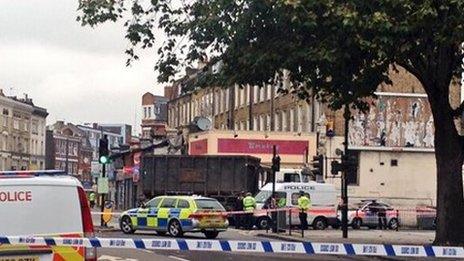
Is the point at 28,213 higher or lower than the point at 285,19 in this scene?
lower

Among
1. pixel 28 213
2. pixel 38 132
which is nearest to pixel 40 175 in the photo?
pixel 28 213

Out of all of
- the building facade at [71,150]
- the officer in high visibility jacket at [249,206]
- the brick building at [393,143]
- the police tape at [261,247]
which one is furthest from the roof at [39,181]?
the building facade at [71,150]

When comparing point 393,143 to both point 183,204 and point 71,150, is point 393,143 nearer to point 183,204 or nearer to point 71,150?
point 183,204

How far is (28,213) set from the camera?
32.7ft

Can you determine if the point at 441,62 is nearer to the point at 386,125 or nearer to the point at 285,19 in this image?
the point at 285,19

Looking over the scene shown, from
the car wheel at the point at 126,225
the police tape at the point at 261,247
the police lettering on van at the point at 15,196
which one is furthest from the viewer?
the car wheel at the point at 126,225

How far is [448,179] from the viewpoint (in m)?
23.6

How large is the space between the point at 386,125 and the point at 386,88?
215 centimetres

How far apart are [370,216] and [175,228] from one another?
1512cm

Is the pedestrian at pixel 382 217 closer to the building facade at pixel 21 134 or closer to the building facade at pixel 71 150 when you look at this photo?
the building facade at pixel 21 134

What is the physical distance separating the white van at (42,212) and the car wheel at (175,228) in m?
19.6

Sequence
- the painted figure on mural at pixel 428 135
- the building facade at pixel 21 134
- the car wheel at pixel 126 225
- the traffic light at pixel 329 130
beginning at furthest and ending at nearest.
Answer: the building facade at pixel 21 134 < the painted figure on mural at pixel 428 135 < the traffic light at pixel 329 130 < the car wheel at pixel 126 225

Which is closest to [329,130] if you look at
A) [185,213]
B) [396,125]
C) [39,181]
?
[396,125]

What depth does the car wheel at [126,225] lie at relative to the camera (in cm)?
3197
